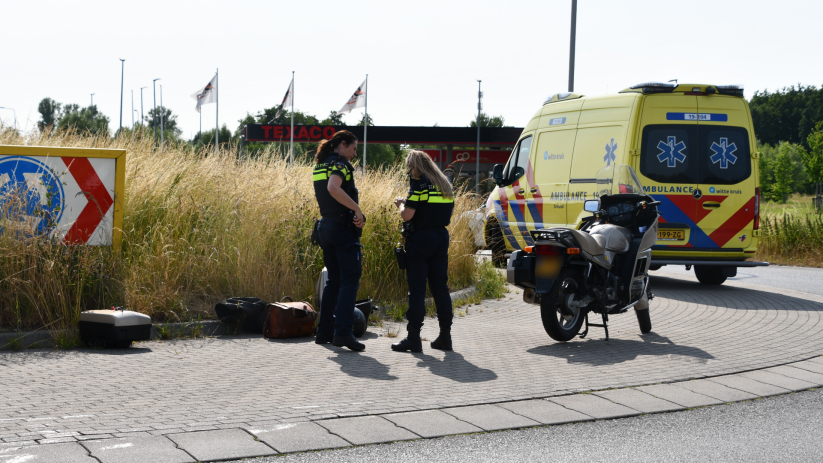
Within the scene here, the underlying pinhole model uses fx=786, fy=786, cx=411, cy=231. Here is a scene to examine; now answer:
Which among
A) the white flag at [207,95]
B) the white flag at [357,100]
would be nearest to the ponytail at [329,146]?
the white flag at [357,100]

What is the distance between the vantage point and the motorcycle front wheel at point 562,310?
694 centimetres

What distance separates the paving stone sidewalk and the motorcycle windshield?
4.61ft

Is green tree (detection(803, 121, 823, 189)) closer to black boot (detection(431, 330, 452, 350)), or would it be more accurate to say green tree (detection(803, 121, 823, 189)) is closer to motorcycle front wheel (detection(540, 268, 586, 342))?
motorcycle front wheel (detection(540, 268, 586, 342))

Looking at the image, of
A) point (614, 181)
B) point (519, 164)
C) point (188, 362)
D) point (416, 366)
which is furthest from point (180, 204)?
point (519, 164)

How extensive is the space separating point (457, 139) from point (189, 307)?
4541cm

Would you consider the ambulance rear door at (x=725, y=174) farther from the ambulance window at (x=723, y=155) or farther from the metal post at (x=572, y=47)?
the metal post at (x=572, y=47)

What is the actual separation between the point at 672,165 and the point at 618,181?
11.7ft

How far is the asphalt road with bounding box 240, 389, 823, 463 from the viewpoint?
156 inches

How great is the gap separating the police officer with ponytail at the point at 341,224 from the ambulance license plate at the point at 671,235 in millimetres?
5630

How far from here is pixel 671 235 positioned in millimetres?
10852

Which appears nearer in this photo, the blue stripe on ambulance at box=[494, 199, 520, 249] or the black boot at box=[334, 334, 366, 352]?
the black boot at box=[334, 334, 366, 352]

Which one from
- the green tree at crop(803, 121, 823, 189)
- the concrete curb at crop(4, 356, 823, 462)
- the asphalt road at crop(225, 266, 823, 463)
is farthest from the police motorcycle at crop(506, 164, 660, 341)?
the green tree at crop(803, 121, 823, 189)

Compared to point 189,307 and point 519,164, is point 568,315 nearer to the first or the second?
point 189,307

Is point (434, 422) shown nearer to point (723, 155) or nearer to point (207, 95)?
point (723, 155)
